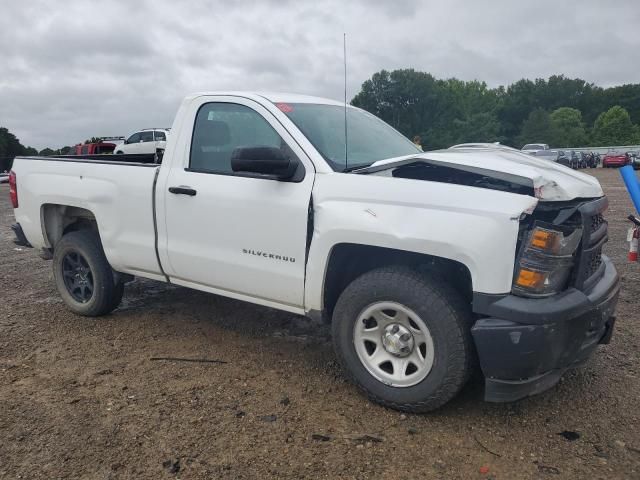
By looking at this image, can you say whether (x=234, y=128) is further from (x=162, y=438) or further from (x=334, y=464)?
(x=334, y=464)

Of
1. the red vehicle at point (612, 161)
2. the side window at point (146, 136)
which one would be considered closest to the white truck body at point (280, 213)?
the side window at point (146, 136)

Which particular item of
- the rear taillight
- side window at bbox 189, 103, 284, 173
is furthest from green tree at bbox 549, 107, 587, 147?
side window at bbox 189, 103, 284, 173

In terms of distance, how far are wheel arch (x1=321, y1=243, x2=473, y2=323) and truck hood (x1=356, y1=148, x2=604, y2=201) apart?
47cm

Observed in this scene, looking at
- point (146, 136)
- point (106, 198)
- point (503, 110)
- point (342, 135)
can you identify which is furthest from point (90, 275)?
point (503, 110)

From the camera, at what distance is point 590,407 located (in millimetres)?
3377

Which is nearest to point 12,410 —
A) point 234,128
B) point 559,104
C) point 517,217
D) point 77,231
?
point 77,231

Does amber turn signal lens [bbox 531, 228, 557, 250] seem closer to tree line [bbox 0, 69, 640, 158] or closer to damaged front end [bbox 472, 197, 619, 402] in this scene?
damaged front end [bbox 472, 197, 619, 402]

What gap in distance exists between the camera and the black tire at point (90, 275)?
4914 millimetres

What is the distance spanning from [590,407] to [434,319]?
119cm

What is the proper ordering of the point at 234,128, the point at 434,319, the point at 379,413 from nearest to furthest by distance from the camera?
the point at 434,319, the point at 379,413, the point at 234,128

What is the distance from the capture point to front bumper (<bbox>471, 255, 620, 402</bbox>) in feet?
9.37

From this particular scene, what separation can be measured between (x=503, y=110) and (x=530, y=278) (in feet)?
331

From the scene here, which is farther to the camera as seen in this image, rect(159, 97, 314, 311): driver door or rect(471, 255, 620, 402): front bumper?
rect(159, 97, 314, 311): driver door

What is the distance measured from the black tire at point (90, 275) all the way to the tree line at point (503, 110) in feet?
170
